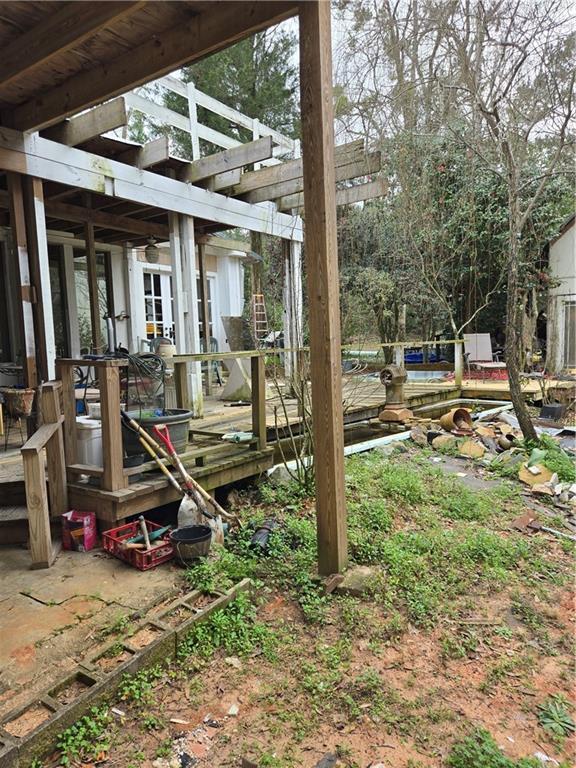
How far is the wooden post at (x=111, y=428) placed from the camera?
10.1 ft

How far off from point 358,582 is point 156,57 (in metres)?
3.39

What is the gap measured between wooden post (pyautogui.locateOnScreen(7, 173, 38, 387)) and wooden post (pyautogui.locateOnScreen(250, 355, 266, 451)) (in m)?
1.84

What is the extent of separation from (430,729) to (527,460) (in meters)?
4.03

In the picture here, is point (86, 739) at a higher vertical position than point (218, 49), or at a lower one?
lower

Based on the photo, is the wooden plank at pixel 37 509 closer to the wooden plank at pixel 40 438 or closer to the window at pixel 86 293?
the wooden plank at pixel 40 438

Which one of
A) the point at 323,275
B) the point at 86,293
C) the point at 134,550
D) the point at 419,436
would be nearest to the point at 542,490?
the point at 419,436

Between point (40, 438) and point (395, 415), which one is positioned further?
point (395, 415)

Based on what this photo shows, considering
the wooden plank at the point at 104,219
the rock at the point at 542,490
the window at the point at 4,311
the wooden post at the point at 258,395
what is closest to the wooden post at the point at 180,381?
the wooden post at the point at 258,395

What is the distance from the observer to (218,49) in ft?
9.61

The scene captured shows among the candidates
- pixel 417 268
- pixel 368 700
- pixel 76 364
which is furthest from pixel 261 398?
pixel 417 268

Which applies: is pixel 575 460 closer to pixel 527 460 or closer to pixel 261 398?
pixel 527 460

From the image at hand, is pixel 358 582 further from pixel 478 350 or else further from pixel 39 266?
pixel 478 350

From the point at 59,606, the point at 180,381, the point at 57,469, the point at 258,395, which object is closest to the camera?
the point at 59,606

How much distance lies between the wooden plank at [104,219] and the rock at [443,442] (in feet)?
15.6
